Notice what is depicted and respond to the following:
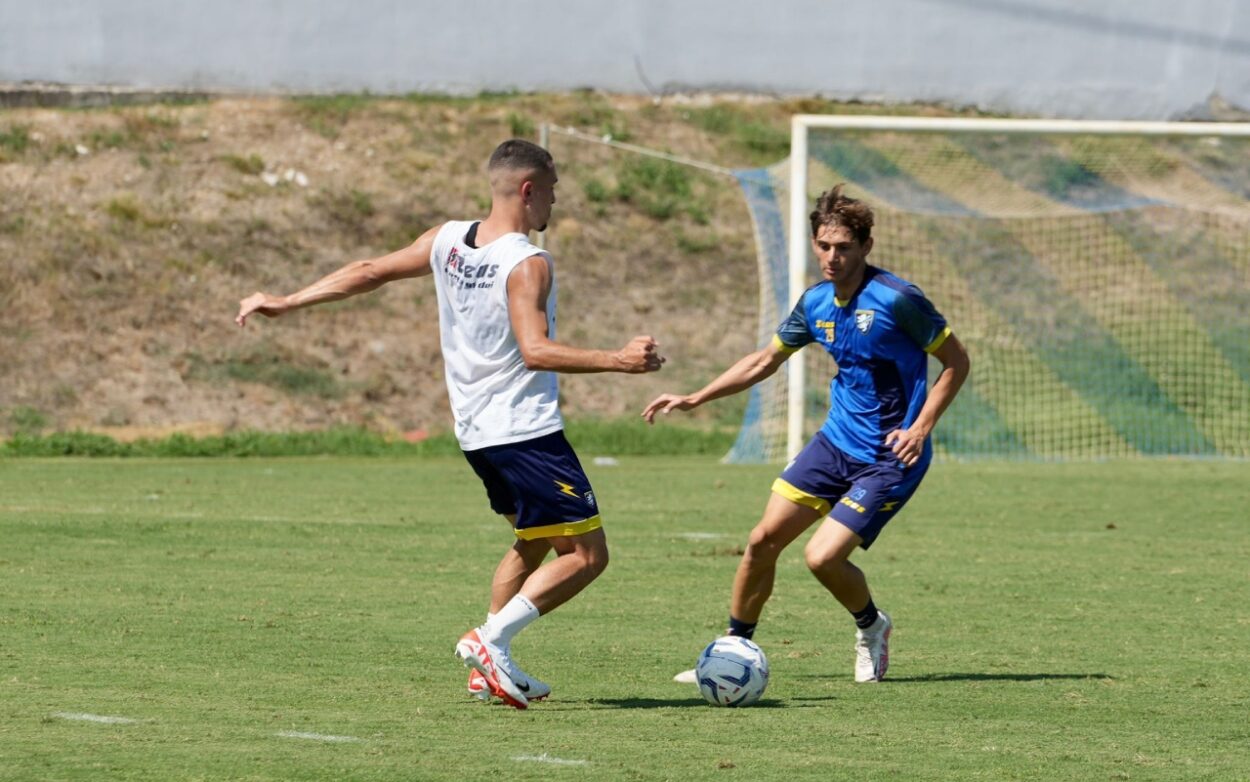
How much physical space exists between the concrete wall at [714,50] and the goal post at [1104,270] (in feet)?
6.64

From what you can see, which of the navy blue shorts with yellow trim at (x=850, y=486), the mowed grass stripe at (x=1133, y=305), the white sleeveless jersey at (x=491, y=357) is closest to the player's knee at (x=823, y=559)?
the navy blue shorts with yellow trim at (x=850, y=486)

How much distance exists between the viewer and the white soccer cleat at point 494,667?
6.91m

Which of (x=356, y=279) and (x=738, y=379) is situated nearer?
(x=356, y=279)

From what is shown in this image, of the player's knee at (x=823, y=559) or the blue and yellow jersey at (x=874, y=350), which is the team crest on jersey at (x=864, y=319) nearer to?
the blue and yellow jersey at (x=874, y=350)

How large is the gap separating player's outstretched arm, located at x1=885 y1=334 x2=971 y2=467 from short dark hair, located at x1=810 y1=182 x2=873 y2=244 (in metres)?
0.60

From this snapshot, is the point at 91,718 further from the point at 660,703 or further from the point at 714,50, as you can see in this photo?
the point at 714,50

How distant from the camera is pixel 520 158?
7.14 m

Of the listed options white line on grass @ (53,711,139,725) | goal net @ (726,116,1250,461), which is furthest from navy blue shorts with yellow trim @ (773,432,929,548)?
goal net @ (726,116,1250,461)

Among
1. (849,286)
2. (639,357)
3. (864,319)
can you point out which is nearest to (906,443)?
(864,319)

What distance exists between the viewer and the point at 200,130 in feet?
86.8

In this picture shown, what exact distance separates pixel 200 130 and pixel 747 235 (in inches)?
317

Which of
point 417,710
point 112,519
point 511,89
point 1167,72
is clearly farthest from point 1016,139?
point 417,710

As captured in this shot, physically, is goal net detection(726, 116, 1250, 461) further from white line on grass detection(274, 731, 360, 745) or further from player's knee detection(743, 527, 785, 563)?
white line on grass detection(274, 731, 360, 745)

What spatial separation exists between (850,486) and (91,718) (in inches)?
131
